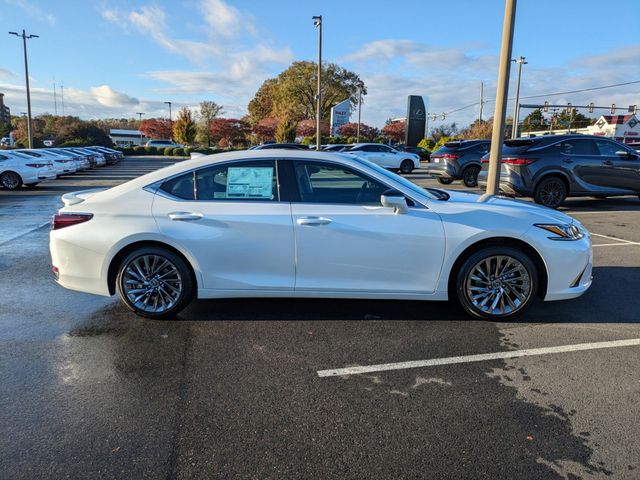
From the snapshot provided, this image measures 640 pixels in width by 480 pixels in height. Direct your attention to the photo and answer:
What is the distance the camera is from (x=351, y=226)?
4129mm

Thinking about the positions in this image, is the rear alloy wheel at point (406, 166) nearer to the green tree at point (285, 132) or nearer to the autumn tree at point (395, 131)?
the green tree at point (285, 132)

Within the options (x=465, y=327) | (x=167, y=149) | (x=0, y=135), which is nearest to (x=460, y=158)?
(x=465, y=327)

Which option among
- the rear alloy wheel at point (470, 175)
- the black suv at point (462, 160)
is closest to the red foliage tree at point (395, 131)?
the black suv at point (462, 160)

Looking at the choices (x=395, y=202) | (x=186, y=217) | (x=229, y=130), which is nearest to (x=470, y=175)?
(x=395, y=202)

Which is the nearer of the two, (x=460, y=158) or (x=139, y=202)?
(x=139, y=202)

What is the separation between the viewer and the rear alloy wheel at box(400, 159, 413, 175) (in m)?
24.9

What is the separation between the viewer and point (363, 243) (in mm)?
4137

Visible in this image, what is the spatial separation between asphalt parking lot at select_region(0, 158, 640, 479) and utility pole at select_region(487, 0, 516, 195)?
4202mm

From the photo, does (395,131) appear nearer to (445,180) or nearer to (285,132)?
(285,132)

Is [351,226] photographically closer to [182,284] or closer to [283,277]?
[283,277]

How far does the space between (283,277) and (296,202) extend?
2.24 feet

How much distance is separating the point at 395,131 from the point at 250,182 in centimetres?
6819

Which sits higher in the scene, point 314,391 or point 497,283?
point 497,283

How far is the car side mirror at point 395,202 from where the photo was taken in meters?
4.07
